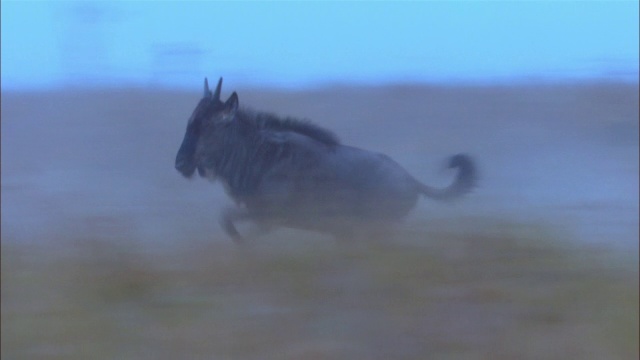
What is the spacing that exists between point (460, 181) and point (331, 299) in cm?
252

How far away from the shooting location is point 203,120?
7254 mm

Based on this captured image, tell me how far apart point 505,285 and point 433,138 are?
6209 mm

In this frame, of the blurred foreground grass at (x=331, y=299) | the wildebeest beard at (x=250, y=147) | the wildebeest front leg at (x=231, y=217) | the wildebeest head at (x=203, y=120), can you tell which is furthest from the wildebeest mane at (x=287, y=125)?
the blurred foreground grass at (x=331, y=299)

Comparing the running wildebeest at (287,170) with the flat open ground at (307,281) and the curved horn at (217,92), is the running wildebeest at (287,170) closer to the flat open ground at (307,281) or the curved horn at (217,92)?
the curved horn at (217,92)

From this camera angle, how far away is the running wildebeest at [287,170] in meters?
6.55

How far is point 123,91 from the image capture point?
28.2ft

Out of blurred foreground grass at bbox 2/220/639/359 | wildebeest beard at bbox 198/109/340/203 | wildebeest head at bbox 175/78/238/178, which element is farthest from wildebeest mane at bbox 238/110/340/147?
blurred foreground grass at bbox 2/220/639/359

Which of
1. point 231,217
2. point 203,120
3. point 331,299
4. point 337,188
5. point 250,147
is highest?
point 203,120

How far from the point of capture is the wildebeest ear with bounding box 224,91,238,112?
23.7 ft

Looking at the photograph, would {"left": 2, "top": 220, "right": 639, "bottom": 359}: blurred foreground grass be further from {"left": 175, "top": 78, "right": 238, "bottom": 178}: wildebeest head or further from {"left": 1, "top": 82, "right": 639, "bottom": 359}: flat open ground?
{"left": 175, "top": 78, "right": 238, "bottom": 178}: wildebeest head

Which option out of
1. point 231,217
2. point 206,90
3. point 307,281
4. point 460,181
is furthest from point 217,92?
point 307,281

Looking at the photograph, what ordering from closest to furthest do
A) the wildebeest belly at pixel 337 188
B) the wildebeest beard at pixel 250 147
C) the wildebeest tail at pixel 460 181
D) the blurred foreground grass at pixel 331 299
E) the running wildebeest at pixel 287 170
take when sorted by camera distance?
1. the blurred foreground grass at pixel 331 299
2. the wildebeest belly at pixel 337 188
3. the running wildebeest at pixel 287 170
4. the wildebeest tail at pixel 460 181
5. the wildebeest beard at pixel 250 147

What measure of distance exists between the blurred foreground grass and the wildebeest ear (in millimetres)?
1963

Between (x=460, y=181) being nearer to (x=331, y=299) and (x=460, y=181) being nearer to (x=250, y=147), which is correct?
(x=250, y=147)
